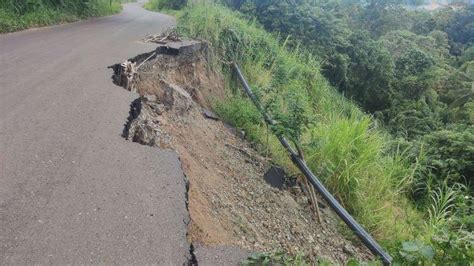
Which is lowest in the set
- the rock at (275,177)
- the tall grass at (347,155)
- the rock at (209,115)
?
the rock at (275,177)

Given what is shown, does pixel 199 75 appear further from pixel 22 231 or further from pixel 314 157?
pixel 22 231

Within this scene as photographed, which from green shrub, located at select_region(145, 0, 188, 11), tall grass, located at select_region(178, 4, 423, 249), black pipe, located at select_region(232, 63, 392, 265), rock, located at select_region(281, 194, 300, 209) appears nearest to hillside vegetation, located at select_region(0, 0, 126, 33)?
tall grass, located at select_region(178, 4, 423, 249)

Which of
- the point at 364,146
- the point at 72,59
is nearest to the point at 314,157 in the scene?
the point at 364,146

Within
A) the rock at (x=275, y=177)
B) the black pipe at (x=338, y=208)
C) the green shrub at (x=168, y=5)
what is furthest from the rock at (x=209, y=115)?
the green shrub at (x=168, y=5)

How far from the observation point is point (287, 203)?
15.3ft

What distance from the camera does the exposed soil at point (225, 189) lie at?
3.47 m

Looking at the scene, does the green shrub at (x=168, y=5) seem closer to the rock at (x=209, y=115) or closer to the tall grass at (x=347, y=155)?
the tall grass at (x=347, y=155)

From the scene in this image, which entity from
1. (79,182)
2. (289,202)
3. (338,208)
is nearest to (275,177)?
(289,202)

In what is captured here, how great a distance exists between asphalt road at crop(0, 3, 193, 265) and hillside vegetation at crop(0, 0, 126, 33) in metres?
4.78

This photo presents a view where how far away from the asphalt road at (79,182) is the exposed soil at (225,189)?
250 mm

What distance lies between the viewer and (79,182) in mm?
3004

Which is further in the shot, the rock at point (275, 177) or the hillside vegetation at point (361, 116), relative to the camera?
the rock at point (275, 177)

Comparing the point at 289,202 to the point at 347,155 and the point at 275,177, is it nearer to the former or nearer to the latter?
the point at 275,177

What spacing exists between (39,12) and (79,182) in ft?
31.8
